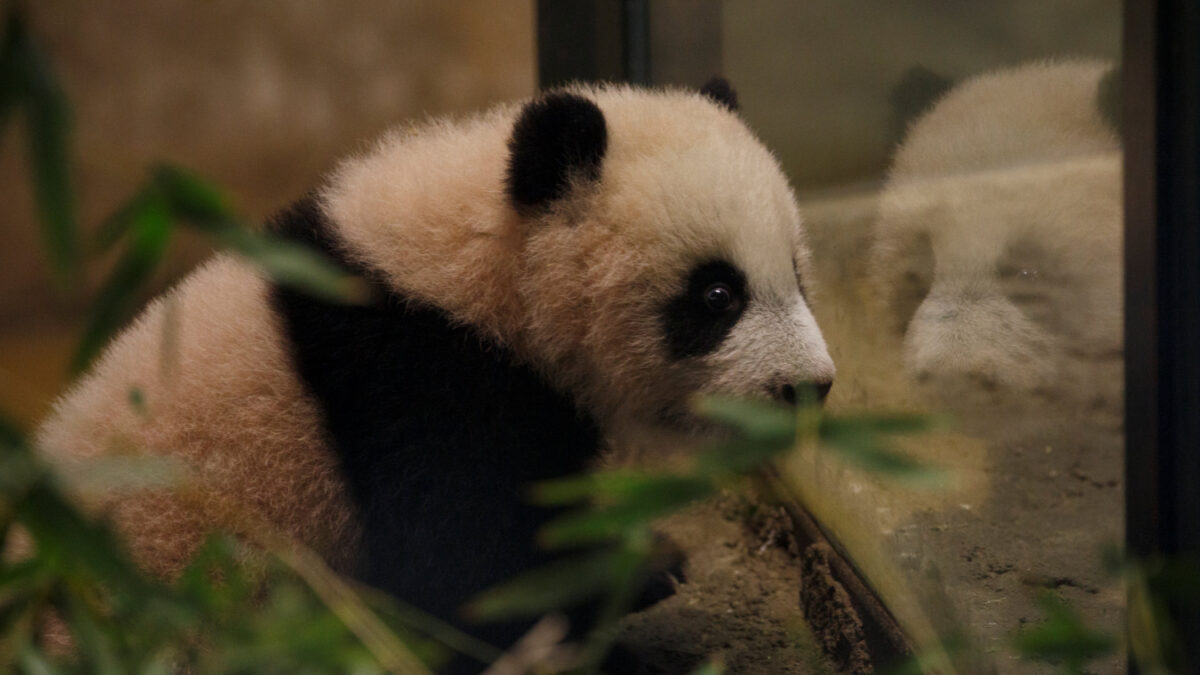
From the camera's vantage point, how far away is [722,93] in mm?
2023

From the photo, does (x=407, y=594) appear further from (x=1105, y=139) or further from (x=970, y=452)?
(x=1105, y=139)

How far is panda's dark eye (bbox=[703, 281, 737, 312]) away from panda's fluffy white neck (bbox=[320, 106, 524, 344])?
0.32 meters

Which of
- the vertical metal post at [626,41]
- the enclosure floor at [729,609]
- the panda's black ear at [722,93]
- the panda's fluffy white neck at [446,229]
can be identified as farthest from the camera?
the vertical metal post at [626,41]

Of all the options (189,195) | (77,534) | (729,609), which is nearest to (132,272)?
(189,195)

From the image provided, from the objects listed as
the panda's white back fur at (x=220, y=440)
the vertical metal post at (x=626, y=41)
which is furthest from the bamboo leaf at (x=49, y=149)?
the vertical metal post at (x=626, y=41)

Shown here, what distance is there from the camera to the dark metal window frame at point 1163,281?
1.07 meters

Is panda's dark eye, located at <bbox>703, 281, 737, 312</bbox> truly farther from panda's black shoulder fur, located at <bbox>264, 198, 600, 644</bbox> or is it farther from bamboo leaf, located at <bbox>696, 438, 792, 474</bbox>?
bamboo leaf, located at <bbox>696, 438, 792, 474</bbox>

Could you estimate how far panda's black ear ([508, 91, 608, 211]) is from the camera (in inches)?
65.2

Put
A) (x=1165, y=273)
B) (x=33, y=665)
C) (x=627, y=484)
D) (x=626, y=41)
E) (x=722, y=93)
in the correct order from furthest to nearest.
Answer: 1. (x=626, y=41)
2. (x=722, y=93)
3. (x=1165, y=273)
4. (x=33, y=665)
5. (x=627, y=484)

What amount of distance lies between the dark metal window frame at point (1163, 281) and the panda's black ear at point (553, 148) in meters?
0.81

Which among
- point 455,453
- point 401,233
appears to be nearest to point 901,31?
point 401,233

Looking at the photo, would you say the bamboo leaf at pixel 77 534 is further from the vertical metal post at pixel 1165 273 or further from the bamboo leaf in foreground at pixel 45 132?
the vertical metal post at pixel 1165 273

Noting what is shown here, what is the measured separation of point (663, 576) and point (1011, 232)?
3.74 feet

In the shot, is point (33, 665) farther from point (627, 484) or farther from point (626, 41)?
point (626, 41)
